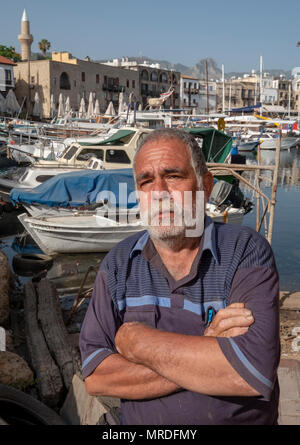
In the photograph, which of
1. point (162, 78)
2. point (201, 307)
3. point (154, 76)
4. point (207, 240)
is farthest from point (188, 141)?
point (162, 78)

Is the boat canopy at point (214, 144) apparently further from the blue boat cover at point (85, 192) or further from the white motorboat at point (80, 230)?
the blue boat cover at point (85, 192)

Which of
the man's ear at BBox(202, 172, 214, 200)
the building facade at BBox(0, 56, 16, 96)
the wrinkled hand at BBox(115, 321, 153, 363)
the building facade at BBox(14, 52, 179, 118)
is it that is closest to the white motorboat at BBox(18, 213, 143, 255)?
the man's ear at BBox(202, 172, 214, 200)

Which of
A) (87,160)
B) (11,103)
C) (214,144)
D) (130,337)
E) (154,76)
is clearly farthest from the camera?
(154,76)

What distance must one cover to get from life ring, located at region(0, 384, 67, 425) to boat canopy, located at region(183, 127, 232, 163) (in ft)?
45.6

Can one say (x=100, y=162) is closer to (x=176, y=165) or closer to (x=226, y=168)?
(x=226, y=168)

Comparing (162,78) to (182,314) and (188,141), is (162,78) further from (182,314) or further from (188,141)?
(182,314)

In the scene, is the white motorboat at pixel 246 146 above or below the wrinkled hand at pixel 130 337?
above

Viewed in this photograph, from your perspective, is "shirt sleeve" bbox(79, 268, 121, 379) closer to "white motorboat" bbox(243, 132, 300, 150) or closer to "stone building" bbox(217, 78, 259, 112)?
"white motorboat" bbox(243, 132, 300, 150)

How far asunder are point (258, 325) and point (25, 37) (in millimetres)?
73093

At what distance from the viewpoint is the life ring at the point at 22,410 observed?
3.11m

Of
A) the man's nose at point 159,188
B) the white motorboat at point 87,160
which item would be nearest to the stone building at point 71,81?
the white motorboat at point 87,160

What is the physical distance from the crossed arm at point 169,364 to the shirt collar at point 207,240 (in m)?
0.25

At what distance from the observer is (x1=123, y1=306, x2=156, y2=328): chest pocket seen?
5.82 feet

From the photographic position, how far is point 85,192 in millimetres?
13078
